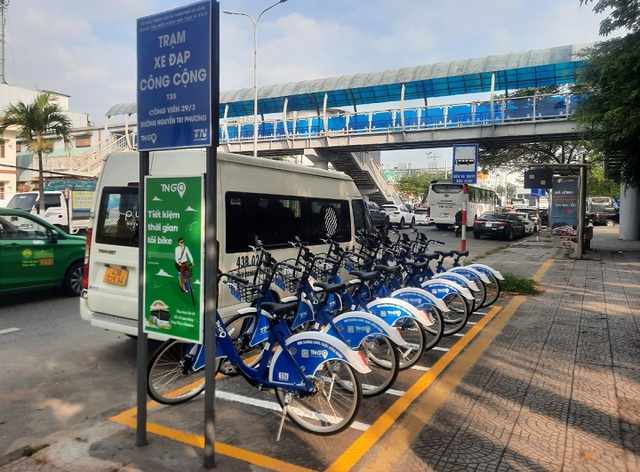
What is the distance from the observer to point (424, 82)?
24.4m

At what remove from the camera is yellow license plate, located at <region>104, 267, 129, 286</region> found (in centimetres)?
517

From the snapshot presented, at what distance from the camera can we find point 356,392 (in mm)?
3527

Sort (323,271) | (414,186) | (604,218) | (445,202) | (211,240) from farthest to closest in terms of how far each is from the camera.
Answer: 1. (414,186)
2. (604,218)
3. (445,202)
4. (323,271)
5. (211,240)

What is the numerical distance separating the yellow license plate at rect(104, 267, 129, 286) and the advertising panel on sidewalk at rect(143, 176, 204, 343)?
77.2 inches

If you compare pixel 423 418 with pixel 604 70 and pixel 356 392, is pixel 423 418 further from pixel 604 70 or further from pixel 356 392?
pixel 604 70

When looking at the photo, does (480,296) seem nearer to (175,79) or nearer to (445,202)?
(175,79)

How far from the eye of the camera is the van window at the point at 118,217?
522 centimetres

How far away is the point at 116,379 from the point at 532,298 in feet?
22.4

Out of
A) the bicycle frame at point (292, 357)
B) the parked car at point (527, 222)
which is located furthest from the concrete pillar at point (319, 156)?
the bicycle frame at point (292, 357)

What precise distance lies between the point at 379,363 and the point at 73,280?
6.33m

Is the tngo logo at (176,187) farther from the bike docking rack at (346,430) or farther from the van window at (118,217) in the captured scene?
the van window at (118,217)

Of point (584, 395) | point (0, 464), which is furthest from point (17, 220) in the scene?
point (584, 395)

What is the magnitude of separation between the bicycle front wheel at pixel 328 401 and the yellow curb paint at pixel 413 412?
0.22m

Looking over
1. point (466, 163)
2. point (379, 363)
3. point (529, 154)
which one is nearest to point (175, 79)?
point (379, 363)
